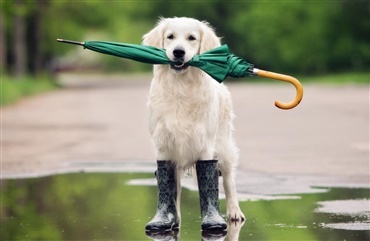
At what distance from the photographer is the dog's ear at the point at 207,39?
9.24m

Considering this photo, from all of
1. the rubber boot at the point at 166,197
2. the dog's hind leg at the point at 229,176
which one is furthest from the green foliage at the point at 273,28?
the rubber boot at the point at 166,197

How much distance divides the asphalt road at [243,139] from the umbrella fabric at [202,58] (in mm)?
4192

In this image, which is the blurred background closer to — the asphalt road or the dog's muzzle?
the asphalt road

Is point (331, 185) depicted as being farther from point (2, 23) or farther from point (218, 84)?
point (2, 23)

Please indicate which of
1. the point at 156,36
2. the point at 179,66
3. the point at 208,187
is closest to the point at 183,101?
the point at 179,66

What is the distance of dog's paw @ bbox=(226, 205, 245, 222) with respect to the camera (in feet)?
32.0

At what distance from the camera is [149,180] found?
13664 mm

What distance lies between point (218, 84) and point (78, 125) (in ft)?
52.6

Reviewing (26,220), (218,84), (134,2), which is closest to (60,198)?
(26,220)

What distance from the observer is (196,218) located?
9.91 metres

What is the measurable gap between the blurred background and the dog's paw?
1611 inches

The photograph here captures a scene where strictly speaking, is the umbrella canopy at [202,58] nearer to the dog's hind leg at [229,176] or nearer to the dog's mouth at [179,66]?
the dog's mouth at [179,66]

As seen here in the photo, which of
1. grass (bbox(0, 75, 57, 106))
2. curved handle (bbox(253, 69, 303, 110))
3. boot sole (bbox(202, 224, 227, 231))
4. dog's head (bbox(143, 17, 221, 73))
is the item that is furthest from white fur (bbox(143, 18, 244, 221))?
grass (bbox(0, 75, 57, 106))

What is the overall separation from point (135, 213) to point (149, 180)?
131 inches
